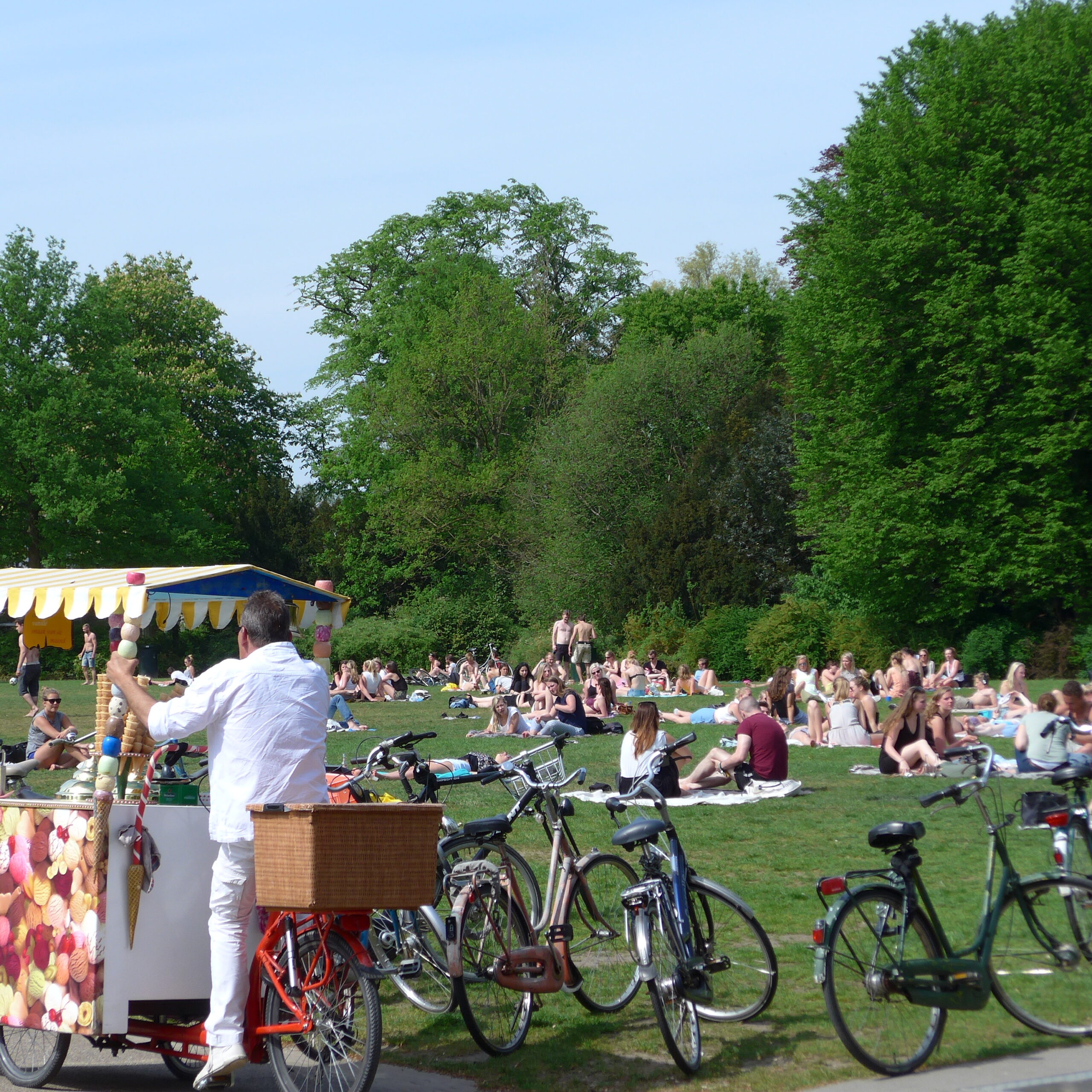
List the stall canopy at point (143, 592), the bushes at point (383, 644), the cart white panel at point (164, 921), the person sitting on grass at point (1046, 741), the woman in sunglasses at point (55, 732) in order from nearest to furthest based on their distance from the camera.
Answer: the cart white panel at point (164, 921), the stall canopy at point (143, 592), the person sitting on grass at point (1046, 741), the woman in sunglasses at point (55, 732), the bushes at point (383, 644)

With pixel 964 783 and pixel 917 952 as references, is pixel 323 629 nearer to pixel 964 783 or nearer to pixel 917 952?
pixel 964 783

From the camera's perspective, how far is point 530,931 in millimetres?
6676

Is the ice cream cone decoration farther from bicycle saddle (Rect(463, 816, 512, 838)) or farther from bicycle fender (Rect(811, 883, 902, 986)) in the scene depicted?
bicycle fender (Rect(811, 883, 902, 986))

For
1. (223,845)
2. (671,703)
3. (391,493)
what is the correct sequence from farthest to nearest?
(391,493) < (671,703) < (223,845)

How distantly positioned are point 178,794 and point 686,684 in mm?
25964

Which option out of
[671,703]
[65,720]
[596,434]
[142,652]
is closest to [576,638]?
[671,703]

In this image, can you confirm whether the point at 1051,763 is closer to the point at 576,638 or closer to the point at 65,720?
the point at 65,720

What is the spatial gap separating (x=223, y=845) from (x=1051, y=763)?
10.2 metres

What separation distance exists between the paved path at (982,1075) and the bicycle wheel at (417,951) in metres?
2.04

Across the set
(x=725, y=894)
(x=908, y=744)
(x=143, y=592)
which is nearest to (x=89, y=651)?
(x=143, y=592)

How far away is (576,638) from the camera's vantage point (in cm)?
3581

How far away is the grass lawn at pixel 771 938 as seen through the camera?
6.25m

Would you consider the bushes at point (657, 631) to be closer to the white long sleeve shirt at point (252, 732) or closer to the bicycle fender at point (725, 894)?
the bicycle fender at point (725, 894)

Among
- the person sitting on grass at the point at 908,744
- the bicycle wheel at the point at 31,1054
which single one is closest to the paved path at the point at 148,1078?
the bicycle wheel at the point at 31,1054
